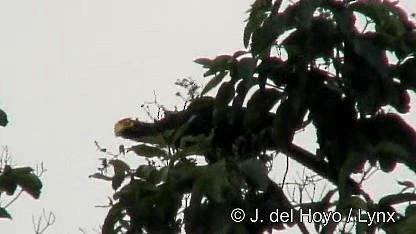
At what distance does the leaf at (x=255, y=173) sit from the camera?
3518 millimetres

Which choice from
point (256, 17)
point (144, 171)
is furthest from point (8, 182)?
point (256, 17)

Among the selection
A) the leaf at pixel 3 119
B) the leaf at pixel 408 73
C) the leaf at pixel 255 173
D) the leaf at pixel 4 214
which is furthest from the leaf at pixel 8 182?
the leaf at pixel 408 73

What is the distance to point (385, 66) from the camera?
→ 11.9 ft

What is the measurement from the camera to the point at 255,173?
3.53 meters

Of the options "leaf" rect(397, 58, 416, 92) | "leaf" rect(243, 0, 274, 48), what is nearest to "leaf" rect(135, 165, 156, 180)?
"leaf" rect(243, 0, 274, 48)

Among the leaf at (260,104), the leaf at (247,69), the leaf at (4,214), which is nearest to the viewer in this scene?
the leaf at (4,214)

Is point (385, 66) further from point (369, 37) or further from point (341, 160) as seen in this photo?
point (341, 160)

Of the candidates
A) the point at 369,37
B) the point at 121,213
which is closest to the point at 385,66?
the point at 369,37

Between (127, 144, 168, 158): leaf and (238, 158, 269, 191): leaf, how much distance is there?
36 centimetres

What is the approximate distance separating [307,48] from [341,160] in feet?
1.43

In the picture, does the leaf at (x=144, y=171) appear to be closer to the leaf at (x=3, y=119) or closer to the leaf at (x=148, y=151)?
the leaf at (x=148, y=151)

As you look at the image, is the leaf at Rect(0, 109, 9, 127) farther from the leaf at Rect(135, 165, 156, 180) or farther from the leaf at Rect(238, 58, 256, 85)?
the leaf at Rect(238, 58, 256, 85)

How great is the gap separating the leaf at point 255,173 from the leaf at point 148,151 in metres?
0.36

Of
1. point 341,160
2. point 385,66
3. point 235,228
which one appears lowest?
point 235,228
